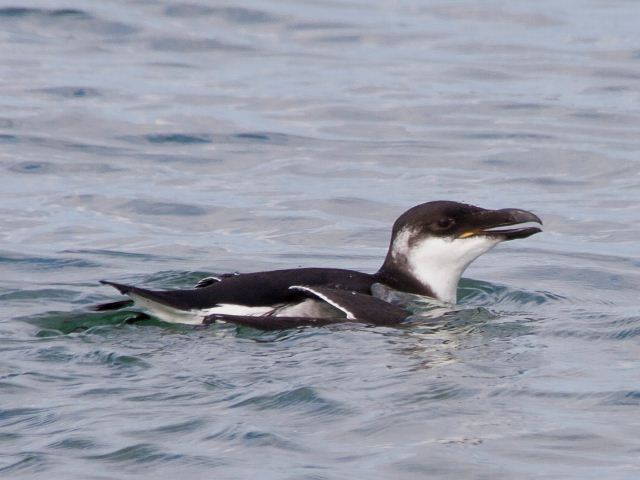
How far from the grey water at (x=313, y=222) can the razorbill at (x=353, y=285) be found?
0.13m

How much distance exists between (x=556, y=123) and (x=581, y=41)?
4.12 m

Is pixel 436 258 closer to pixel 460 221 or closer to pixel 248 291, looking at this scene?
pixel 460 221

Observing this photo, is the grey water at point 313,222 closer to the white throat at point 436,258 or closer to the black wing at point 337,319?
the black wing at point 337,319

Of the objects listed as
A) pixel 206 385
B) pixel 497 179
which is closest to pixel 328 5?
pixel 497 179

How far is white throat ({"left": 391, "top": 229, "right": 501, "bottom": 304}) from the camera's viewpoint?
878 cm

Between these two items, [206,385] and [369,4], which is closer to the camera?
[206,385]

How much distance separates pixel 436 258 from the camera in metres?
8.83

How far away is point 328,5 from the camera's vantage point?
2050cm

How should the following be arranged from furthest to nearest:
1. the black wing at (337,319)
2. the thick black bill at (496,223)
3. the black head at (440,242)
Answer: the black head at (440,242) < the thick black bill at (496,223) < the black wing at (337,319)

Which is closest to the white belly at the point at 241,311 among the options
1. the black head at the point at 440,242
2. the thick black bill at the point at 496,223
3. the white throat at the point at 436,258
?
the black head at the point at 440,242

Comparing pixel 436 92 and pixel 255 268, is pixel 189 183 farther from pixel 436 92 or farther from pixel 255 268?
pixel 436 92

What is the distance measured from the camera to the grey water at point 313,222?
635 cm

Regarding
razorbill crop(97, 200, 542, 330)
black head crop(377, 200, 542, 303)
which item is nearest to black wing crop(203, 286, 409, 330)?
razorbill crop(97, 200, 542, 330)

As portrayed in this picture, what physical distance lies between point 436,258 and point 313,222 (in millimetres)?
2905
